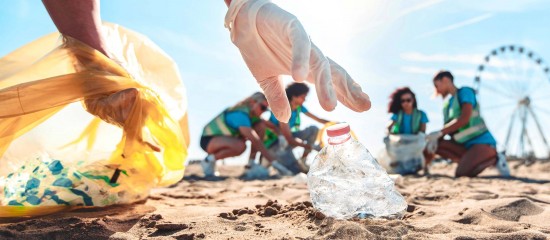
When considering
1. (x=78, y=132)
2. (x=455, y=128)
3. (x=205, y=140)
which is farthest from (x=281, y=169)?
(x=78, y=132)

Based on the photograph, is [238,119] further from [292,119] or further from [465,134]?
[465,134]

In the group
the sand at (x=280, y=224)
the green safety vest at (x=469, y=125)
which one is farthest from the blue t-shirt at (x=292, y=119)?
the sand at (x=280, y=224)

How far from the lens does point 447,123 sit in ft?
17.2

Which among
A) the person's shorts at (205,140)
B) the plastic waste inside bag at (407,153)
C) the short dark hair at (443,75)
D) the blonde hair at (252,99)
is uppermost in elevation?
the short dark hair at (443,75)

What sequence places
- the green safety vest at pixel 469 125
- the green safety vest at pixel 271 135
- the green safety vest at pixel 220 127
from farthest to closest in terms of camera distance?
1. the green safety vest at pixel 271 135
2. the green safety vest at pixel 220 127
3. the green safety vest at pixel 469 125

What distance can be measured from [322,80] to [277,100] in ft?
1.25

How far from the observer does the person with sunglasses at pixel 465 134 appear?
4.84 m

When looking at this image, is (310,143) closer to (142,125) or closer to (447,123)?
(447,123)

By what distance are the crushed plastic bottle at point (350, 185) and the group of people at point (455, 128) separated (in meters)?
3.47

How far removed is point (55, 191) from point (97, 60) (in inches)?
24.8

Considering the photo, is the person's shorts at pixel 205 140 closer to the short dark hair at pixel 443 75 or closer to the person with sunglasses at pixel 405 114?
the person with sunglasses at pixel 405 114

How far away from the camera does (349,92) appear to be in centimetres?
169

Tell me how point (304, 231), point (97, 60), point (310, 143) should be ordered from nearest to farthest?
point (304, 231) < point (97, 60) < point (310, 143)

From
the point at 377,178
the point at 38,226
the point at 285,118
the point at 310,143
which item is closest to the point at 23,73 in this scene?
the point at 38,226
